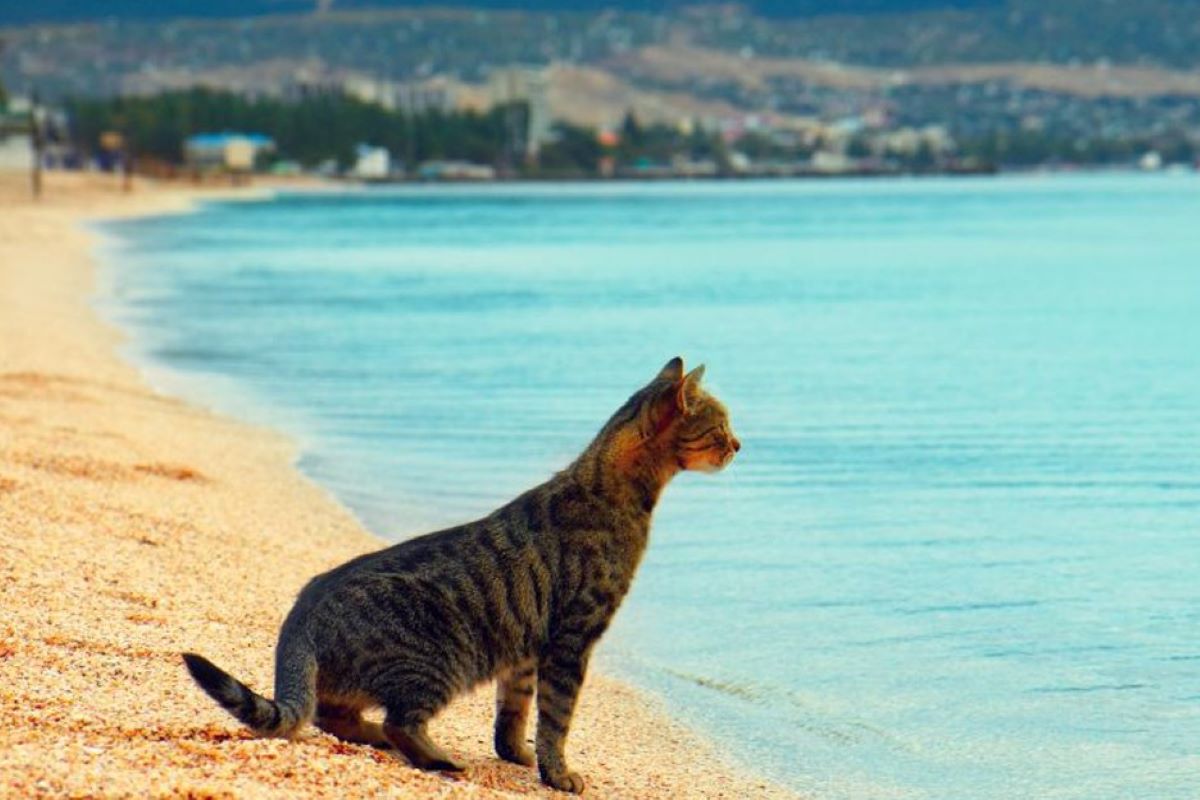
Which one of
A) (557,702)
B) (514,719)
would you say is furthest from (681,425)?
(514,719)

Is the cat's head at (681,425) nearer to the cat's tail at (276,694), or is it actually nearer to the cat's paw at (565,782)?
the cat's paw at (565,782)

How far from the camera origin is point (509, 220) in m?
111

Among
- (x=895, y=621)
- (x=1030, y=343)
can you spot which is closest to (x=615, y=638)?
(x=895, y=621)

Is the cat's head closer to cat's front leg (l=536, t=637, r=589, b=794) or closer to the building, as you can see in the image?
cat's front leg (l=536, t=637, r=589, b=794)

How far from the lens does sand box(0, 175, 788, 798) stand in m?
6.41

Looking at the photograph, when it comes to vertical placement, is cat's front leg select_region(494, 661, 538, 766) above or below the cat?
below

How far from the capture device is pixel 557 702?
24.3 ft

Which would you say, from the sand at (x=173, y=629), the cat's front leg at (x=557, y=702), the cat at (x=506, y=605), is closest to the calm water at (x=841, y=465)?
the sand at (x=173, y=629)

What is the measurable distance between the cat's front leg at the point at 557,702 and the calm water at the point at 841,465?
1.60m

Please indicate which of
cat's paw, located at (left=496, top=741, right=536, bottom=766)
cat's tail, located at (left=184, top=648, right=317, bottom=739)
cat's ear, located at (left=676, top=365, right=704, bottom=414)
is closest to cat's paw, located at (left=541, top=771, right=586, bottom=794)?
cat's paw, located at (left=496, top=741, right=536, bottom=766)

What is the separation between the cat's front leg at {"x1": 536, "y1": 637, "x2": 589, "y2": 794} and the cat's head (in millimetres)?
805

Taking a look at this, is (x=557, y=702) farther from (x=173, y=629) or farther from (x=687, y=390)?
(x=173, y=629)

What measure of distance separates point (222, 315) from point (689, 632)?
25.6 metres

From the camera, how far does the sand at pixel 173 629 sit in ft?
21.0
